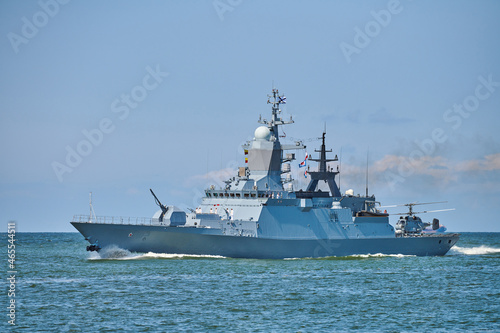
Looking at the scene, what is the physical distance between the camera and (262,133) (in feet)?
131

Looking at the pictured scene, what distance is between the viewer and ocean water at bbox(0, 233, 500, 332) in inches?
828

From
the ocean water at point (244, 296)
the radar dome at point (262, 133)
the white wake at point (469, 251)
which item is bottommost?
the ocean water at point (244, 296)

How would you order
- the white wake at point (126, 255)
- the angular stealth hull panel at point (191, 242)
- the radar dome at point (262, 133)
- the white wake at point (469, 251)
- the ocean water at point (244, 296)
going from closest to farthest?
the ocean water at point (244, 296)
the angular stealth hull panel at point (191, 242)
the white wake at point (126, 255)
the radar dome at point (262, 133)
the white wake at point (469, 251)

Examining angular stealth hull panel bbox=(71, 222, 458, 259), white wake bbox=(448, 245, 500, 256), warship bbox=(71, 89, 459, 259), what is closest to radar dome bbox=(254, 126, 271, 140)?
warship bbox=(71, 89, 459, 259)

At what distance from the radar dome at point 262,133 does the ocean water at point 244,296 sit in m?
7.98

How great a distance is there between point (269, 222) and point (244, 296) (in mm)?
11434

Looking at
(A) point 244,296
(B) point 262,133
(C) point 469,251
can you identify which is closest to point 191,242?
(B) point 262,133

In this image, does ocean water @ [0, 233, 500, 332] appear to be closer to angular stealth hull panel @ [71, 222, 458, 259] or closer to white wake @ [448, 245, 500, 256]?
angular stealth hull panel @ [71, 222, 458, 259]

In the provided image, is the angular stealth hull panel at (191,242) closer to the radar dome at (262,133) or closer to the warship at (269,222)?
the warship at (269,222)

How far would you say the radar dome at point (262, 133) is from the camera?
131 ft

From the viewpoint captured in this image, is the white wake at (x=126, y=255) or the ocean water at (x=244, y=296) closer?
the ocean water at (x=244, y=296)

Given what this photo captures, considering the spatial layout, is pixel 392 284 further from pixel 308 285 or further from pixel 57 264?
pixel 57 264

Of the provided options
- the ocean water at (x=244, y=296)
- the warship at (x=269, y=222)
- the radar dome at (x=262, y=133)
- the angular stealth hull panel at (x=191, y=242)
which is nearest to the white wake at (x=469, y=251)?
the warship at (x=269, y=222)

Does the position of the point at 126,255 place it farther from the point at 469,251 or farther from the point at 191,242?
the point at 469,251
